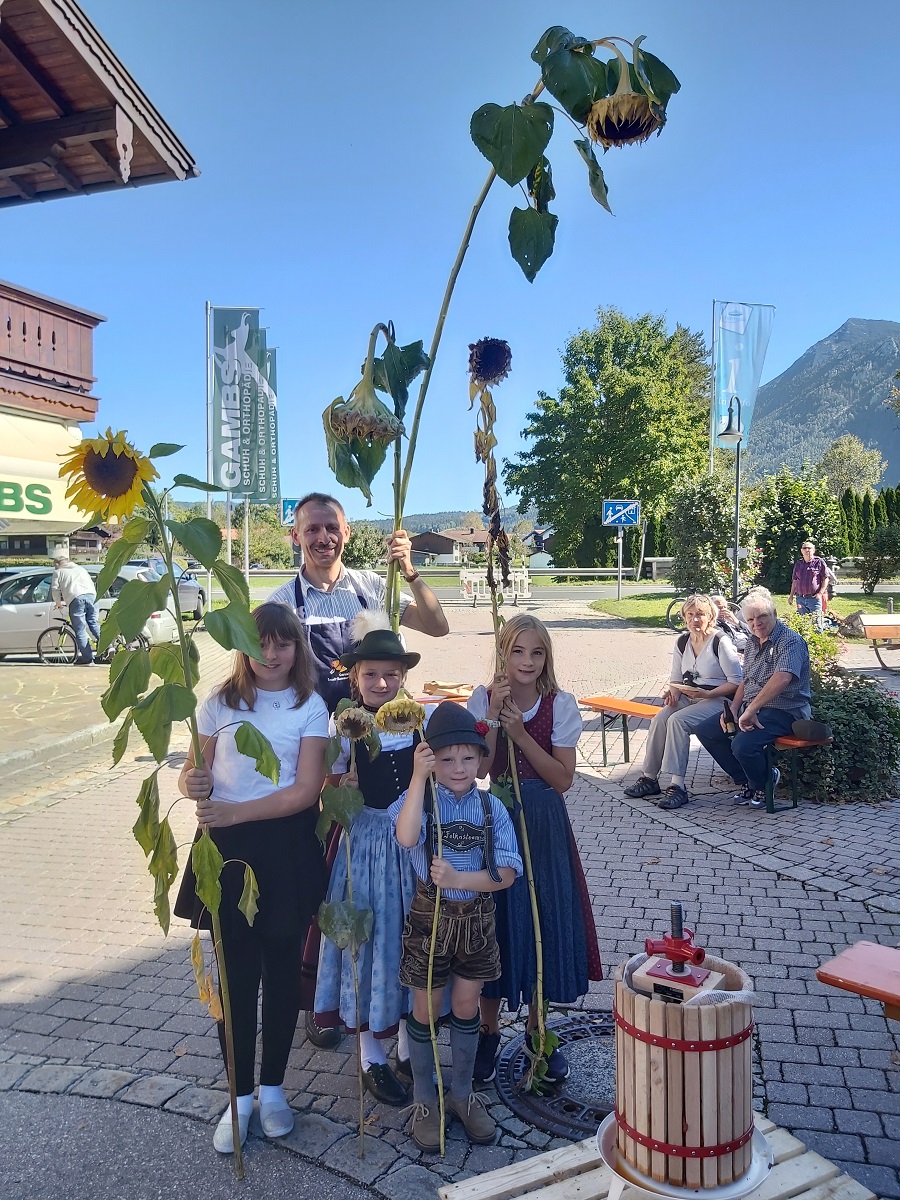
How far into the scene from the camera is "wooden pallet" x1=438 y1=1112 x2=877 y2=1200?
2.22 m

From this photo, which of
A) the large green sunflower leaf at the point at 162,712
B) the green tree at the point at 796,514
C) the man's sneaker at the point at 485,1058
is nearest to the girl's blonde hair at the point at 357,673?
the large green sunflower leaf at the point at 162,712

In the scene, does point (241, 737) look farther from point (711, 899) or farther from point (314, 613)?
point (711, 899)

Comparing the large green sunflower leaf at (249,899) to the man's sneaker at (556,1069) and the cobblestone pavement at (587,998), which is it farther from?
the man's sneaker at (556,1069)

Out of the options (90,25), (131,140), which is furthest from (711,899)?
(90,25)

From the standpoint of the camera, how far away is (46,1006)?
3.85 metres

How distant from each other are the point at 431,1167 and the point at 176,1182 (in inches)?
29.3

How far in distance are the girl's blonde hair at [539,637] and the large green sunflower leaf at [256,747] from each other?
100 centimetres

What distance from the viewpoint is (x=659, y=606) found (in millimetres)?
26484

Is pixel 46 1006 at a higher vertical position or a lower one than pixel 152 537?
lower

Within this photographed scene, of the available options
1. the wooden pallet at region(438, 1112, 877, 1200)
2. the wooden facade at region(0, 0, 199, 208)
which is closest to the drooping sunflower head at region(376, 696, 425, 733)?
the wooden pallet at region(438, 1112, 877, 1200)

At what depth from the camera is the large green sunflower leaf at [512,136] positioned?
77.7 inches

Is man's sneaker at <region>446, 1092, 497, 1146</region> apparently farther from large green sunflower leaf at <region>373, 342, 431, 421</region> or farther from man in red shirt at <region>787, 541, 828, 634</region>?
man in red shirt at <region>787, 541, 828, 634</region>

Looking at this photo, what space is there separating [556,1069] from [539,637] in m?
1.51

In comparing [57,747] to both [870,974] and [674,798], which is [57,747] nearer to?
[674,798]
